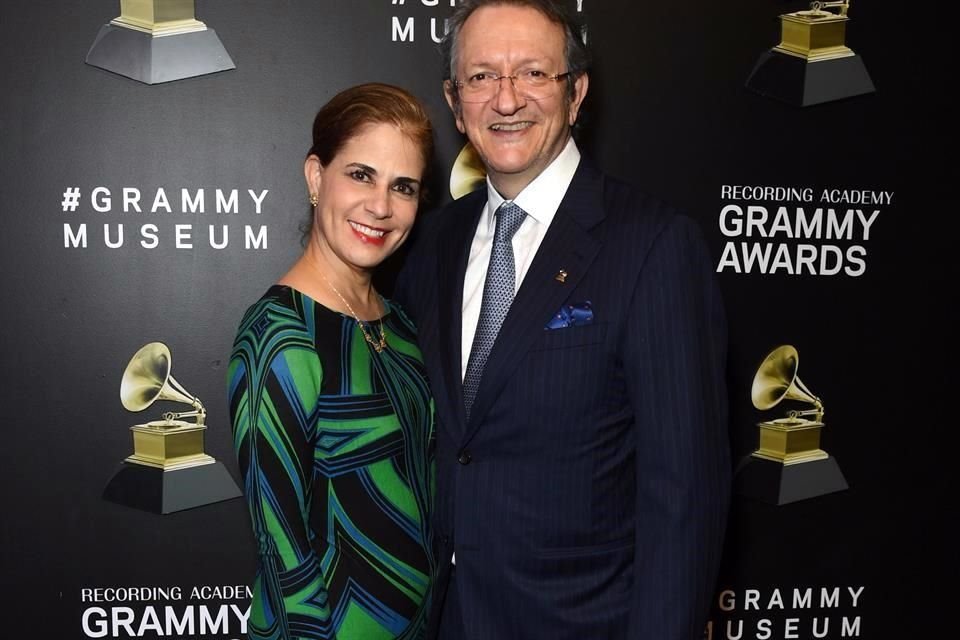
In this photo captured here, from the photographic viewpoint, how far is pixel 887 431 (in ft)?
8.86

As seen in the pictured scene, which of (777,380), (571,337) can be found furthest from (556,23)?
(777,380)

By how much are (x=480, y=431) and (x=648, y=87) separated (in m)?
1.31

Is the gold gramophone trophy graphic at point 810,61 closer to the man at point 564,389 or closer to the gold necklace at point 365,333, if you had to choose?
the man at point 564,389

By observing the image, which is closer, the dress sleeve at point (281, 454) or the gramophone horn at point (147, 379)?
the dress sleeve at point (281, 454)

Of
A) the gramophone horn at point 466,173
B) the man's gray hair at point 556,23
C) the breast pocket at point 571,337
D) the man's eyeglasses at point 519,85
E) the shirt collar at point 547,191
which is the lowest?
the breast pocket at point 571,337

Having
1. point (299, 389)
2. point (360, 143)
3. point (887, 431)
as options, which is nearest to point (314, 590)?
point (299, 389)

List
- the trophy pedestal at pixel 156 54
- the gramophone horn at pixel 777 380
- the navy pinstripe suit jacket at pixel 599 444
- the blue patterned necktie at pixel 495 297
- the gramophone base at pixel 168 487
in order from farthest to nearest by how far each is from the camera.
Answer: the gramophone horn at pixel 777 380, the gramophone base at pixel 168 487, the trophy pedestal at pixel 156 54, the blue patterned necktie at pixel 495 297, the navy pinstripe suit jacket at pixel 599 444

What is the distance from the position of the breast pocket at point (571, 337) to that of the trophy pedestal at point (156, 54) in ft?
4.35

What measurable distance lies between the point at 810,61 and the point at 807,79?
49 millimetres

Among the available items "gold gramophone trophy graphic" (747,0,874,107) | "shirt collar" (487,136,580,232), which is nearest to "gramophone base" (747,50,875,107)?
"gold gramophone trophy graphic" (747,0,874,107)

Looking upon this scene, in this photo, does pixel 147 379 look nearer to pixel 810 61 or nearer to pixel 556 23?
pixel 556 23

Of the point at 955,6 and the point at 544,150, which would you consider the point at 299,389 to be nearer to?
the point at 544,150

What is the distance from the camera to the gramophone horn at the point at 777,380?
2.62 m

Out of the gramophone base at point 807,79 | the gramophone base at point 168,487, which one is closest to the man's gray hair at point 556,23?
the gramophone base at point 807,79
